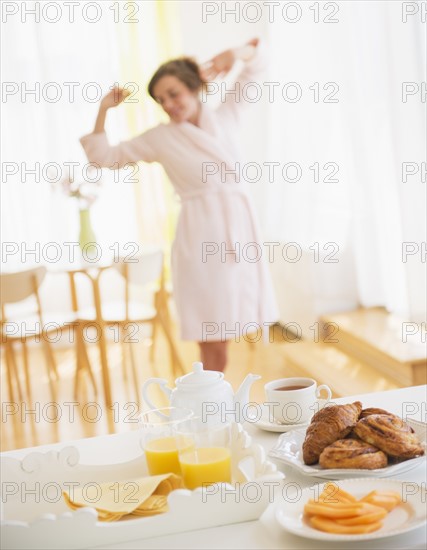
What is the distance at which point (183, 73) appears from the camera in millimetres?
3045

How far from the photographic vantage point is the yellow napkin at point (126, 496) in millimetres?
1047

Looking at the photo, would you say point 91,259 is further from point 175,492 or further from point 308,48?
point 175,492

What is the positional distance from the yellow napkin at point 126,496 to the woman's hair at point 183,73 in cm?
216

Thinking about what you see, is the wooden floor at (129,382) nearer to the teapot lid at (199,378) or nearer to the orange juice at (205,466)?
the teapot lid at (199,378)

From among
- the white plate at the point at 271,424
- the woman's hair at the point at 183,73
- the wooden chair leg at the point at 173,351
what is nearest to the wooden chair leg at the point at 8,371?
the wooden chair leg at the point at 173,351

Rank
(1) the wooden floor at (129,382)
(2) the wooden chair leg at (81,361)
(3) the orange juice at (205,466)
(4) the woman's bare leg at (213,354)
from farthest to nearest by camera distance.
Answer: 1. (2) the wooden chair leg at (81,361)
2. (1) the wooden floor at (129,382)
3. (4) the woman's bare leg at (213,354)
4. (3) the orange juice at (205,466)

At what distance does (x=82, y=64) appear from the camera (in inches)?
216

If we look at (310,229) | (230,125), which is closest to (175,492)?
(230,125)

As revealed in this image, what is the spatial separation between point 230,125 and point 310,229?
1.59m

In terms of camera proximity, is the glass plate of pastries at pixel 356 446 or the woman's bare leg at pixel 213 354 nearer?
the glass plate of pastries at pixel 356 446

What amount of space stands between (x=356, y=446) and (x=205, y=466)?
229 mm

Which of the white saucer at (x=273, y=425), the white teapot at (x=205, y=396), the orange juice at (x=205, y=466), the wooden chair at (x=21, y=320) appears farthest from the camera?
the wooden chair at (x=21, y=320)

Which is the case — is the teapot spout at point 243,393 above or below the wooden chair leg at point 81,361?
above

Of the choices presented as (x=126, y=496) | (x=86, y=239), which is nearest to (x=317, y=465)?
(x=126, y=496)
